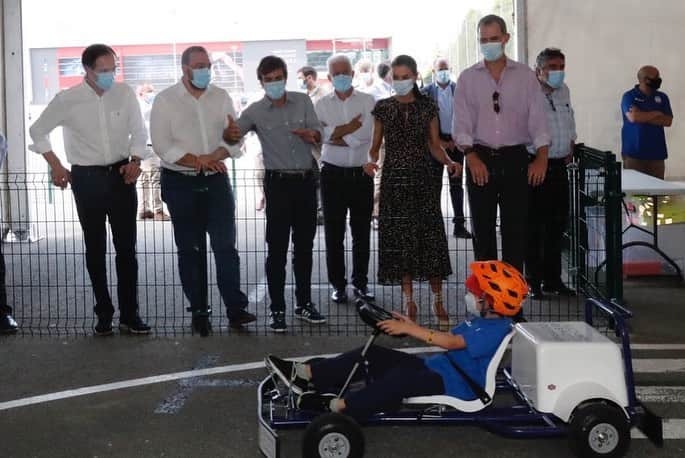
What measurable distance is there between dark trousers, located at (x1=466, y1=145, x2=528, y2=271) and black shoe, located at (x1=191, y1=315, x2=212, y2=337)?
6.33 ft

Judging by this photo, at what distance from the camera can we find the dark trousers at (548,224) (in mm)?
7895

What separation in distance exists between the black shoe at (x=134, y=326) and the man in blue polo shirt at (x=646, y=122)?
5.87 meters

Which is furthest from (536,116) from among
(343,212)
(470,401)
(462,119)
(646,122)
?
(646,122)

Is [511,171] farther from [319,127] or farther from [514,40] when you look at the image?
[514,40]

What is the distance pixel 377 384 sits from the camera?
439 centimetres

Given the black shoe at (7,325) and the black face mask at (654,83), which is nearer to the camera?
the black shoe at (7,325)

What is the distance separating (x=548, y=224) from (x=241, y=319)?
2.60 metres

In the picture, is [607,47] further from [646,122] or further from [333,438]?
[333,438]

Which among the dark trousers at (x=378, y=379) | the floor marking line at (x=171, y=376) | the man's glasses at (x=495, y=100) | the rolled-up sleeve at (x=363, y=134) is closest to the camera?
the dark trousers at (x=378, y=379)

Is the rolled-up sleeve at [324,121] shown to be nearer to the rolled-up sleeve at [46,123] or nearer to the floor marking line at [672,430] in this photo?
the rolled-up sleeve at [46,123]

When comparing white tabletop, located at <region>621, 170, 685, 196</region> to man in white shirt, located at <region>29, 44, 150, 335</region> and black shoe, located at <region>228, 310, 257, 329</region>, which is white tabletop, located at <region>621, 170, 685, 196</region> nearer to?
black shoe, located at <region>228, 310, 257, 329</region>

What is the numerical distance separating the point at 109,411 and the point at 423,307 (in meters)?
3.17

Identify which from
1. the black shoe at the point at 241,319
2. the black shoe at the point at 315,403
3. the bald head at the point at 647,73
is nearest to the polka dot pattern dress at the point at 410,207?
the black shoe at the point at 241,319

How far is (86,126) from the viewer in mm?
6891
